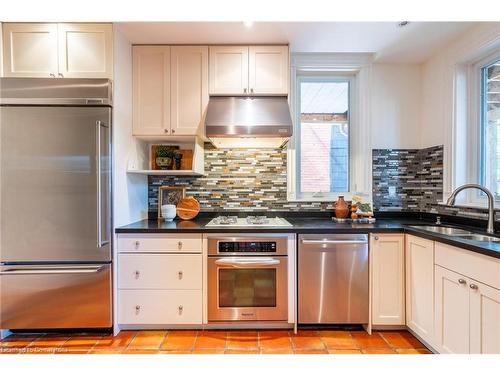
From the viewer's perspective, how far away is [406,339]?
6.62ft

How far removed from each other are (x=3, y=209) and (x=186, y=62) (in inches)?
71.7

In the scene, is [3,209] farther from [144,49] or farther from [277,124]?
[277,124]

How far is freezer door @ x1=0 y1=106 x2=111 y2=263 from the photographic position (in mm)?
1941

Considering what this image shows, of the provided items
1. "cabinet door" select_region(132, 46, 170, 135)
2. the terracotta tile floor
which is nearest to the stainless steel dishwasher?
the terracotta tile floor

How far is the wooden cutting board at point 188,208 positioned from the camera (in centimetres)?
252

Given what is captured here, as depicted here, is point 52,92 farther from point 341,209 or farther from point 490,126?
point 490,126

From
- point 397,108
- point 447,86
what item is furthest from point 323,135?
point 447,86

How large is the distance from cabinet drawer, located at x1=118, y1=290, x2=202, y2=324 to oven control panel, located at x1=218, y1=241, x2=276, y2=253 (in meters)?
0.40

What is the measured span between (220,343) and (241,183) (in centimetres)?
139

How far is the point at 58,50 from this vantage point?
2.04 m

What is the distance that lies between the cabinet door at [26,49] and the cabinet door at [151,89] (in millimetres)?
613

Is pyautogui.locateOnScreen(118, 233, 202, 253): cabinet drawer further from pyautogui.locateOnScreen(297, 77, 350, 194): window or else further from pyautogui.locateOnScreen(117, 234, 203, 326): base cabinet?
pyautogui.locateOnScreen(297, 77, 350, 194): window

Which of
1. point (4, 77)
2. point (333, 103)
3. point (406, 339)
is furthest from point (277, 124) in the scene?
point (4, 77)
